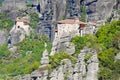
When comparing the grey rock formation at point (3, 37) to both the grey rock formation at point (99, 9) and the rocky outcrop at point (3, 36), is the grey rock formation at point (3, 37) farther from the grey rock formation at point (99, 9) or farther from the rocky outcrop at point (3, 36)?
the grey rock formation at point (99, 9)

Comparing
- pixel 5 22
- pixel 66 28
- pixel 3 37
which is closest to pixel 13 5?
pixel 5 22

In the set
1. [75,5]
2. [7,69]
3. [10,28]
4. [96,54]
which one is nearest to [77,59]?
[96,54]

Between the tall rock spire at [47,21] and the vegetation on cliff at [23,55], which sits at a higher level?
the tall rock spire at [47,21]

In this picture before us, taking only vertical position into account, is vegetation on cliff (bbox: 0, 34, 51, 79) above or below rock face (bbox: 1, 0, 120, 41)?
below

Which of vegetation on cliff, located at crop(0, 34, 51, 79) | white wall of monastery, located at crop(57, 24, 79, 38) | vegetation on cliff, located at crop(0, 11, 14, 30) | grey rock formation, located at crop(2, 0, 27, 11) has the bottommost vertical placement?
vegetation on cliff, located at crop(0, 34, 51, 79)

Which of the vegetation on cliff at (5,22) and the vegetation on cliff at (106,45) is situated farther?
the vegetation on cliff at (5,22)

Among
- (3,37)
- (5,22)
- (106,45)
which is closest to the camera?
(106,45)

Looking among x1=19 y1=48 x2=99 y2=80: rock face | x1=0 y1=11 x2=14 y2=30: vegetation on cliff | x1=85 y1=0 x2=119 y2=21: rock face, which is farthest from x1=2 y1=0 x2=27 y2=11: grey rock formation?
x1=19 y1=48 x2=99 y2=80: rock face

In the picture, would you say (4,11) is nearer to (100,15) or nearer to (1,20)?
(1,20)

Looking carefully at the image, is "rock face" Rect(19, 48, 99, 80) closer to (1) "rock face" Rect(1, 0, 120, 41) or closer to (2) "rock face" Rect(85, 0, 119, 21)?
(1) "rock face" Rect(1, 0, 120, 41)

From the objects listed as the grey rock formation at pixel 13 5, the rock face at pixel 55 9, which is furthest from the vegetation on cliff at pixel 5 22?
the grey rock formation at pixel 13 5

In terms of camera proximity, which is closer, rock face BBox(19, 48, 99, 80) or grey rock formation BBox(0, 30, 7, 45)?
rock face BBox(19, 48, 99, 80)

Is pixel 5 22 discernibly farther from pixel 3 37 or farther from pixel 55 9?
pixel 55 9

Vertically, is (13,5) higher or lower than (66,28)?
lower
